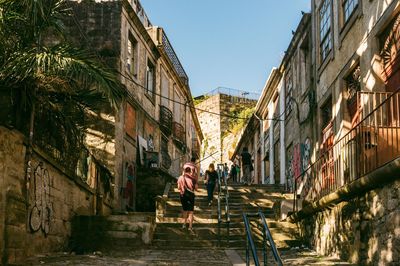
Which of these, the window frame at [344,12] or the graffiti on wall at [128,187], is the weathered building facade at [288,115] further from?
the graffiti on wall at [128,187]

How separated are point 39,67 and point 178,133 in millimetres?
20088

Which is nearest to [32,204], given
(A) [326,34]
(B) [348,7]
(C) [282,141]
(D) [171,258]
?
(D) [171,258]

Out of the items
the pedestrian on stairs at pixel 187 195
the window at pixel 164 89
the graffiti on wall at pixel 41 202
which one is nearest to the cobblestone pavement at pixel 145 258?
the graffiti on wall at pixel 41 202

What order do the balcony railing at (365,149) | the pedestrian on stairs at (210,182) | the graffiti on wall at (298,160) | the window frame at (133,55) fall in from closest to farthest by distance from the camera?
the balcony railing at (365,149)
the pedestrian on stairs at (210,182)
the graffiti on wall at (298,160)
the window frame at (133,55)

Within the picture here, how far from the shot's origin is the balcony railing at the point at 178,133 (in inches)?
1172

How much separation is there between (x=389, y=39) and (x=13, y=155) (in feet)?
23.9

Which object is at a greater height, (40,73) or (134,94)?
(134,94)

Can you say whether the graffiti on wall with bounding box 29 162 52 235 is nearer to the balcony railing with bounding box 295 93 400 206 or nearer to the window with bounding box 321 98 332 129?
the balcony railing with bounding box 295 93 400 206

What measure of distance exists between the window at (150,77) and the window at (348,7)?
11.5 metres

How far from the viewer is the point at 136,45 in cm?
2309

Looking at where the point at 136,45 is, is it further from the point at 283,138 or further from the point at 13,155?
the point at 13,155

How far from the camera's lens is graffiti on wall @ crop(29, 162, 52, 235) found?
36.2 ft

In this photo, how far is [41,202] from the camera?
11.5m

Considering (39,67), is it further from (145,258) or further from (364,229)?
(364,229)
